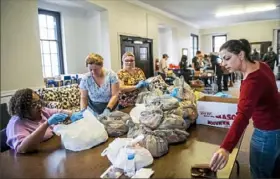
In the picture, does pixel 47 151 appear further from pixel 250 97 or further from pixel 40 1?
pixel 40 1

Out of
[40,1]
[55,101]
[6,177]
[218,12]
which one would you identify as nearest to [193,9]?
[218,12]

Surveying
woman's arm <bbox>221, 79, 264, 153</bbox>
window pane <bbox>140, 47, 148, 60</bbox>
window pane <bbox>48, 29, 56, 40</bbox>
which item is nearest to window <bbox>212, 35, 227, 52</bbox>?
window pane <bbox>140, 47, 148, 60</bbox>

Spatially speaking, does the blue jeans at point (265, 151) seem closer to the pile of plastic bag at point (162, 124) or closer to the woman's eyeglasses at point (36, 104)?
the pile of plastic bag at point (162, 124)

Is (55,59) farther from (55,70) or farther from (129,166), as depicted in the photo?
(129,166)

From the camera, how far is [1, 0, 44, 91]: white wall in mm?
3611

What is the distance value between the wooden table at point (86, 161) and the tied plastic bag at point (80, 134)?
41 millimetres

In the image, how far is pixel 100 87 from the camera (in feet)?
8.16

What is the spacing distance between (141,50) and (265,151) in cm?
593

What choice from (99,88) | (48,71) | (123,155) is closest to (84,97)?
(99,88)

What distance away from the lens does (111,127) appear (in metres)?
1.67

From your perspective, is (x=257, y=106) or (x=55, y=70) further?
(x=55, y=70)

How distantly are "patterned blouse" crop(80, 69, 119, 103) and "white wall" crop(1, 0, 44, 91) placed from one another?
1.89 meters

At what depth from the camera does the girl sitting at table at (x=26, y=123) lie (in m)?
1.46

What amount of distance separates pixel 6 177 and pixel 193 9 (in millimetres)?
8055
